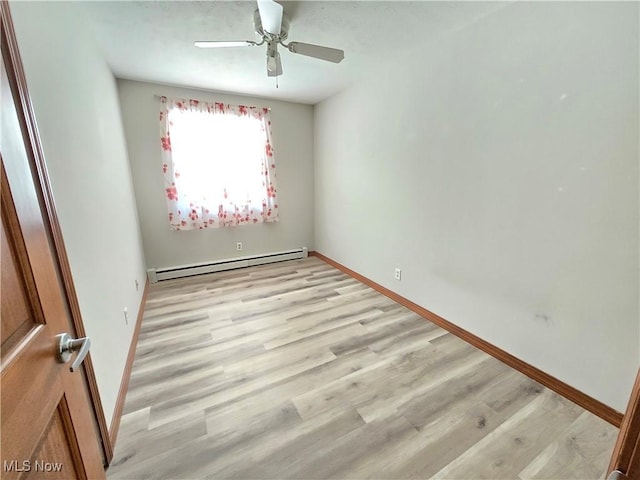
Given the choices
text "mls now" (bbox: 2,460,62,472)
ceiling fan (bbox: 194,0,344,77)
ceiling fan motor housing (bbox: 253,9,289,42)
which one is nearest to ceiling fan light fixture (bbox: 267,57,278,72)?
ceiling fan (bbox: 194,0,344,77)

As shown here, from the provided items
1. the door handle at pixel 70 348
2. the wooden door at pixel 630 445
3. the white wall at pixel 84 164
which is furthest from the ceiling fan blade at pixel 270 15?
the wooden door at pixel 630 445

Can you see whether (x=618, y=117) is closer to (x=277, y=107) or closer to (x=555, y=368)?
(x=555, y=368)

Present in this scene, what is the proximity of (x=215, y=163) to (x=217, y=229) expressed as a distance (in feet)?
2.74

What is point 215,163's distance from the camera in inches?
127

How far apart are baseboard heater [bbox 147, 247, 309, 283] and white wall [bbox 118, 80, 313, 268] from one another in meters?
0.08

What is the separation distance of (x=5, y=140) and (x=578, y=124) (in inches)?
86.9

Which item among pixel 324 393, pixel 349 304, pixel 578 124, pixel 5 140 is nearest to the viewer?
pixel 5 140

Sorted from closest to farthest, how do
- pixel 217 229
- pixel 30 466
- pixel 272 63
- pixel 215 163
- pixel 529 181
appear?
pixel 30 466
pixel 529 181
pixel 272 63
pixel 215 163
pixel 217 229

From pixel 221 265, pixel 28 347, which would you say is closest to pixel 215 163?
pixel 221 265

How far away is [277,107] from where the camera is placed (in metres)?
3.51

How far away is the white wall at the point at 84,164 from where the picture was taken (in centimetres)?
101

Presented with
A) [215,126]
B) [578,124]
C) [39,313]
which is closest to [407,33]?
[578,124]

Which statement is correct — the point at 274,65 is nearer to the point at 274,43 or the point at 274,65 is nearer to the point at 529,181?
the point at 274,43

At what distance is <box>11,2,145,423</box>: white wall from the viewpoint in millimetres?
1010
